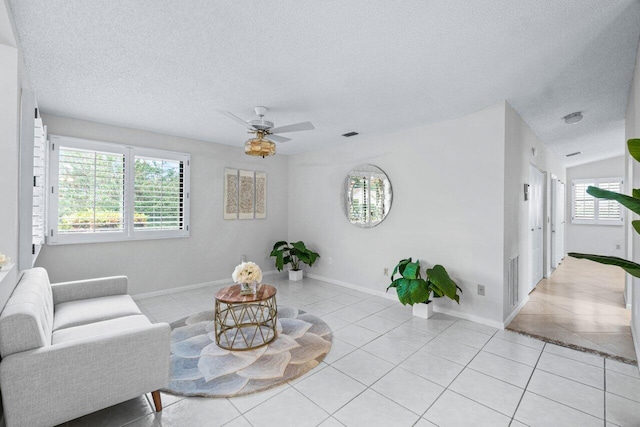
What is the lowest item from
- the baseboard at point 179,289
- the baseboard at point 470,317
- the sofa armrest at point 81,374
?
the baseboard at point 470,317

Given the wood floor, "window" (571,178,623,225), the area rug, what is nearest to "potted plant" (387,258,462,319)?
the wood floor

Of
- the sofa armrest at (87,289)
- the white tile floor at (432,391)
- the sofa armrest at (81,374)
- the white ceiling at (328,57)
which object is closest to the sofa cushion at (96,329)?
the sofa armrest at (81,374)

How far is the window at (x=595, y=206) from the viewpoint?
23.9 feet

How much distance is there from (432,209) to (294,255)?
2827 mm

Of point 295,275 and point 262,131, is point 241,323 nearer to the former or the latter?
point 262,131

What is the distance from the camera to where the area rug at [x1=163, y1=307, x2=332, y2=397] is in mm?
2239

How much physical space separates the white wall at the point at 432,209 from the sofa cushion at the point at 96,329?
3.36 m

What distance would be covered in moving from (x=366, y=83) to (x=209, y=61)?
4.62 ft

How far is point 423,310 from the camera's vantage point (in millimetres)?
3648

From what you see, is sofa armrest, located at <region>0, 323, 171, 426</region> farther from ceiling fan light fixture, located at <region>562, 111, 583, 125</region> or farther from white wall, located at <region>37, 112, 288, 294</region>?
ceiling fan light fixture, located at <region>562, 111, 583, 125</region>

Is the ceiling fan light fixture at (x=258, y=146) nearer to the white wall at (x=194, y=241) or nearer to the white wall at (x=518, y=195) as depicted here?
the white wall at (x=194, y=241)

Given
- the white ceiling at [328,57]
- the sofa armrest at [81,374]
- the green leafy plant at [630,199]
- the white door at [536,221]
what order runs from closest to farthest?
the green leafy plant at [630,199]
the sofa armrest at [81,374]
the white ceiling at [328,57]
the white door at [536,221]

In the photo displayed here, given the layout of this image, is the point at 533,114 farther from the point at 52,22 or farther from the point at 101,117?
→ the point at 101,117

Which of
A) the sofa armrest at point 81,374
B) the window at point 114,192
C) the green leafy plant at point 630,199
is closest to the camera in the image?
the green leafy plant at point 630,199
